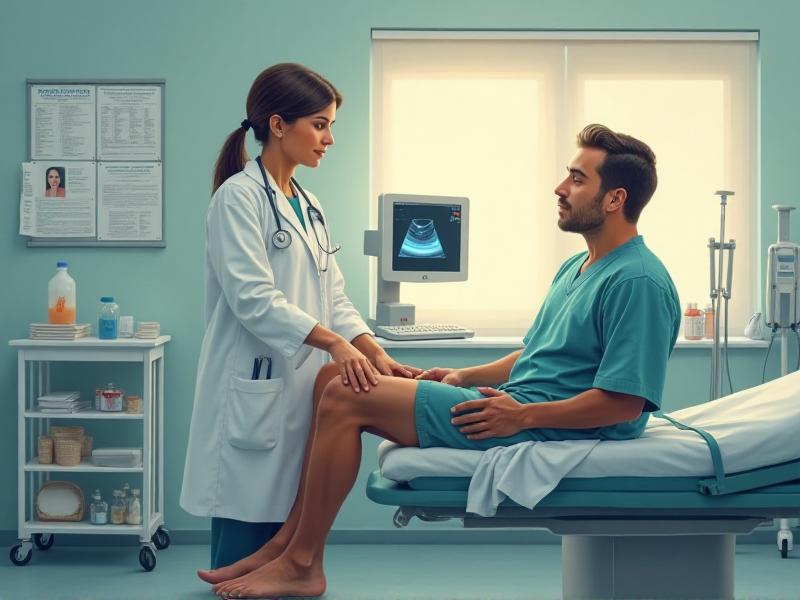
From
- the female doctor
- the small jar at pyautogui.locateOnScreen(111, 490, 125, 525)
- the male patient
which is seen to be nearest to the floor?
the small jar at pyautogui.locateOnScreen(111, 490, 125, 525)

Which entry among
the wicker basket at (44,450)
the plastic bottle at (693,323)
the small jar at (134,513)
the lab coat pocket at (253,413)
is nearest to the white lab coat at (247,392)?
the lab coat pocket at (253,413)

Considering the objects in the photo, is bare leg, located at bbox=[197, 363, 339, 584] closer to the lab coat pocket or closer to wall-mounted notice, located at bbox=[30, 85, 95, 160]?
the lab coat pocket

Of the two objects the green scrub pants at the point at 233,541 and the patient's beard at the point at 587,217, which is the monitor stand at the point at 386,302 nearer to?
the green scrub pants at the point at 233,541

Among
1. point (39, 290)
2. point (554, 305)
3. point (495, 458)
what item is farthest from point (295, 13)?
point (495, 458)

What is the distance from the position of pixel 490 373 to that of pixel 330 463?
0.55 meters

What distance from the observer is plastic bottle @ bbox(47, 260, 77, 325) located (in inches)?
136

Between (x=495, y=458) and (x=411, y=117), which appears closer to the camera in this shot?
(x=495, y=458)

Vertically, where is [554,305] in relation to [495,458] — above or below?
above

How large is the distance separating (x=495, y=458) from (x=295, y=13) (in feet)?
7.69

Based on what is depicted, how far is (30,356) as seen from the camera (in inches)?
131

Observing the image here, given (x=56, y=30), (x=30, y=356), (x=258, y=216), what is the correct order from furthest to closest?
1. (x=56, y=30)
2. (x=30, y=356)
3. (x=258, y=216)

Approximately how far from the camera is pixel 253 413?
2197 millimetres

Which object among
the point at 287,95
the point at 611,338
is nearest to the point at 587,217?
the point at 611,338

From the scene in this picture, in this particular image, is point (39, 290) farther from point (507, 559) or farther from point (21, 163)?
point (507, 559)
